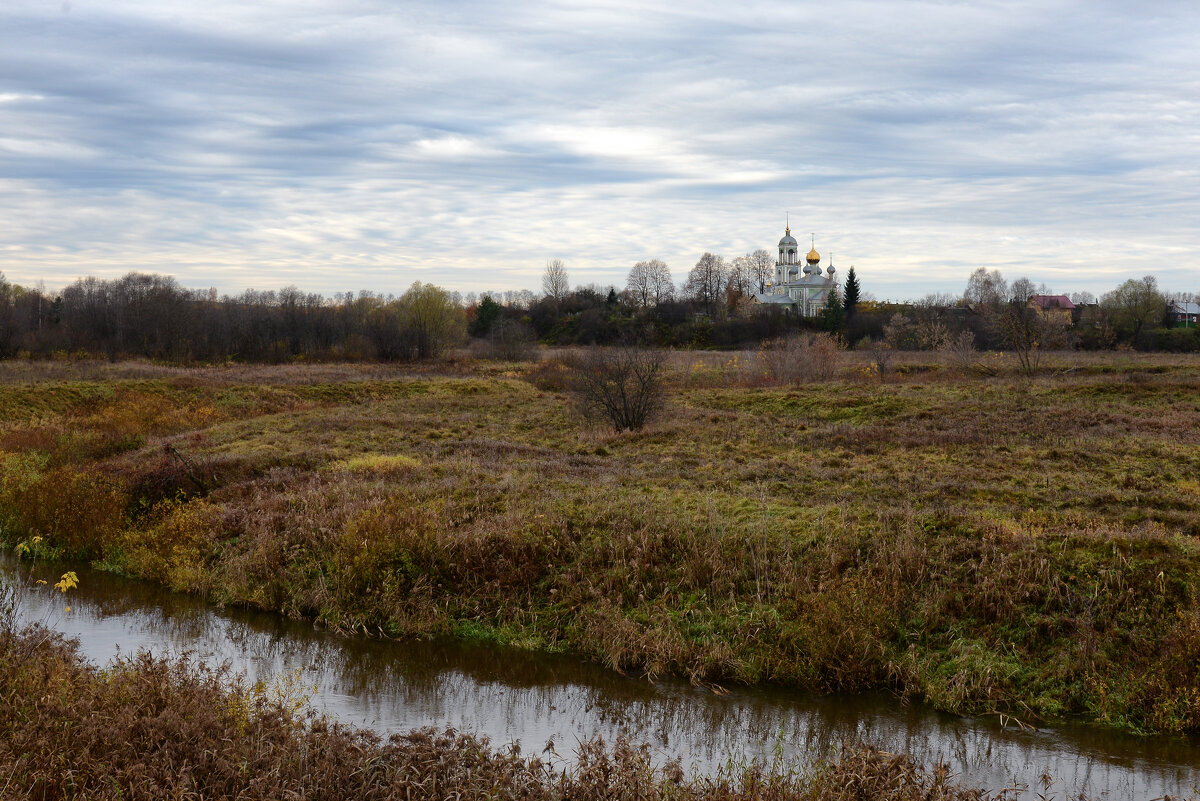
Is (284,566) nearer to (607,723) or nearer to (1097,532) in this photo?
(607,723)

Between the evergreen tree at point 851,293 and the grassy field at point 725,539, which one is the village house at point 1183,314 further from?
the grassy field at point 725,539

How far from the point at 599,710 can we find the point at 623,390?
56.3ft

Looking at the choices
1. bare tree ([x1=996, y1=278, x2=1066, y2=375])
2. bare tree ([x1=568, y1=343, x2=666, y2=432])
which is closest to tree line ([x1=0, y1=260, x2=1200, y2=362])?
bare tree ([x1=996, y1=278, x2=1066, y2=375])

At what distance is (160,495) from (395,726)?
10.8 meters

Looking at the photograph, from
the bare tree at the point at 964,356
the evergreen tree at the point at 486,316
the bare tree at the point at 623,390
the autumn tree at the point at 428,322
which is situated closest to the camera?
the bare tree at the point at 623,390

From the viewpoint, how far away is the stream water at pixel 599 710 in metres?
7.84

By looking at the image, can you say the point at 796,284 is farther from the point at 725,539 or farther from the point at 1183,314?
the point at 725,539

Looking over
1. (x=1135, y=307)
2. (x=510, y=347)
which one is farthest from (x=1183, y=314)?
(x=510, y=347)

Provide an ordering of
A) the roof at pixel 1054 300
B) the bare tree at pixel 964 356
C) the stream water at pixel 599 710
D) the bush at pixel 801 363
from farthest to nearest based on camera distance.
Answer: the roof at pixel 1054 300 < the bare tree at pixel 964 356 < the bush at pixel 801 363 < the stream water at pixel 599 710

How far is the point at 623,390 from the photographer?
84.9ft

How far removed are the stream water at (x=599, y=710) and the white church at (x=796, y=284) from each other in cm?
9057

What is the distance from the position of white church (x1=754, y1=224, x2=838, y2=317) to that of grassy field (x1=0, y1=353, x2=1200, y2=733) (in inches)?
3163

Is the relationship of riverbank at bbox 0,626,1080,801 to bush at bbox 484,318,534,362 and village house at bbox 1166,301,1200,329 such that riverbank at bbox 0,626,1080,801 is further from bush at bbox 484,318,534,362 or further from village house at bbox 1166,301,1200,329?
village house at bbox 1166,301,1200,329

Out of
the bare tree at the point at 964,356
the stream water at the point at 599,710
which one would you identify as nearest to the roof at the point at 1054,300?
the bare tree at the point at 964,356
